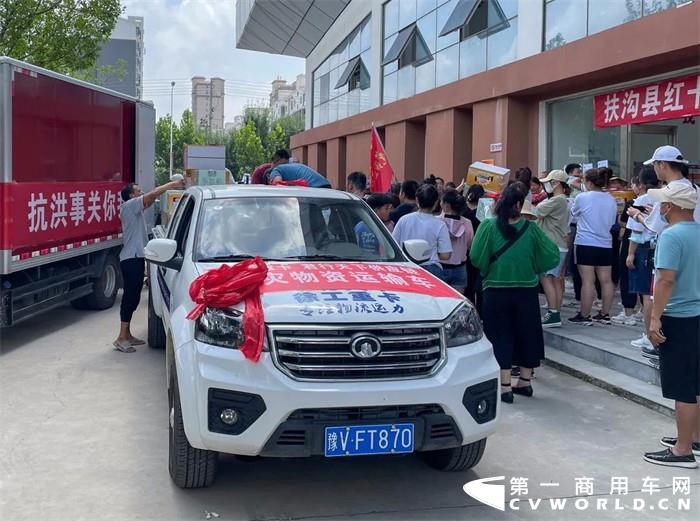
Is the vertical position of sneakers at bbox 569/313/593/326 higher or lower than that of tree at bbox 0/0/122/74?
lower

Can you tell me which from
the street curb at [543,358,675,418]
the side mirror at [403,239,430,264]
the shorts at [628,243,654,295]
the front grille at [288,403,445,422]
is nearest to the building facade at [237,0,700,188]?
the shorts at [628,243,654,295]

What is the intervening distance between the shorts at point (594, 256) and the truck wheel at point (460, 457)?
4.47m

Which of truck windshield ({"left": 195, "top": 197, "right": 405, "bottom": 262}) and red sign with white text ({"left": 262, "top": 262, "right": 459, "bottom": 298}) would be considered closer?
red sign with white text ({"left": 262, "top": 262, "right": 459, "bottom": 298})

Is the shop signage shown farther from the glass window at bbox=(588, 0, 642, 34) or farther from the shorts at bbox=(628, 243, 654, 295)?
the shorts at bbox=(628, 243, 654, 295)

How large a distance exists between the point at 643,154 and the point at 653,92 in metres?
1.80

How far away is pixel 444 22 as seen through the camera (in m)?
17.8

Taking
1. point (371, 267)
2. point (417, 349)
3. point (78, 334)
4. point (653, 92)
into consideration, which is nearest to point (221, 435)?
point (417, 349)

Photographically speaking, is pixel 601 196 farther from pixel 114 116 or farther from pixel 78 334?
pixel 114 116

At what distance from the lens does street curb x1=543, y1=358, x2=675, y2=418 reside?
6039mm

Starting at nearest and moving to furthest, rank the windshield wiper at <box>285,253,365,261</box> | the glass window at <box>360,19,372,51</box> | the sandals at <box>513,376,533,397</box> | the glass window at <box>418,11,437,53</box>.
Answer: the windshield wiper at <box>285,253,365,261</box> → the sandals at <box>513,376,533,397</box> → the glass window at <box>418,11,437,53</box> → the glass window at <box>360,19,372,51</box>

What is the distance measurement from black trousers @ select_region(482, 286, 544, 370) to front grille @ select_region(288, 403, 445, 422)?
2271 millimetres

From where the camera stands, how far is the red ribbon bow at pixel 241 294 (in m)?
3.89

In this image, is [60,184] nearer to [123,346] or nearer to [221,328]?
[123,346]

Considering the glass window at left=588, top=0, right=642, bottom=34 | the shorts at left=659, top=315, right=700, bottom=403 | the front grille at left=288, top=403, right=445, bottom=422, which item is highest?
the glass window at left=588, top=0, right=642, bottom=34
